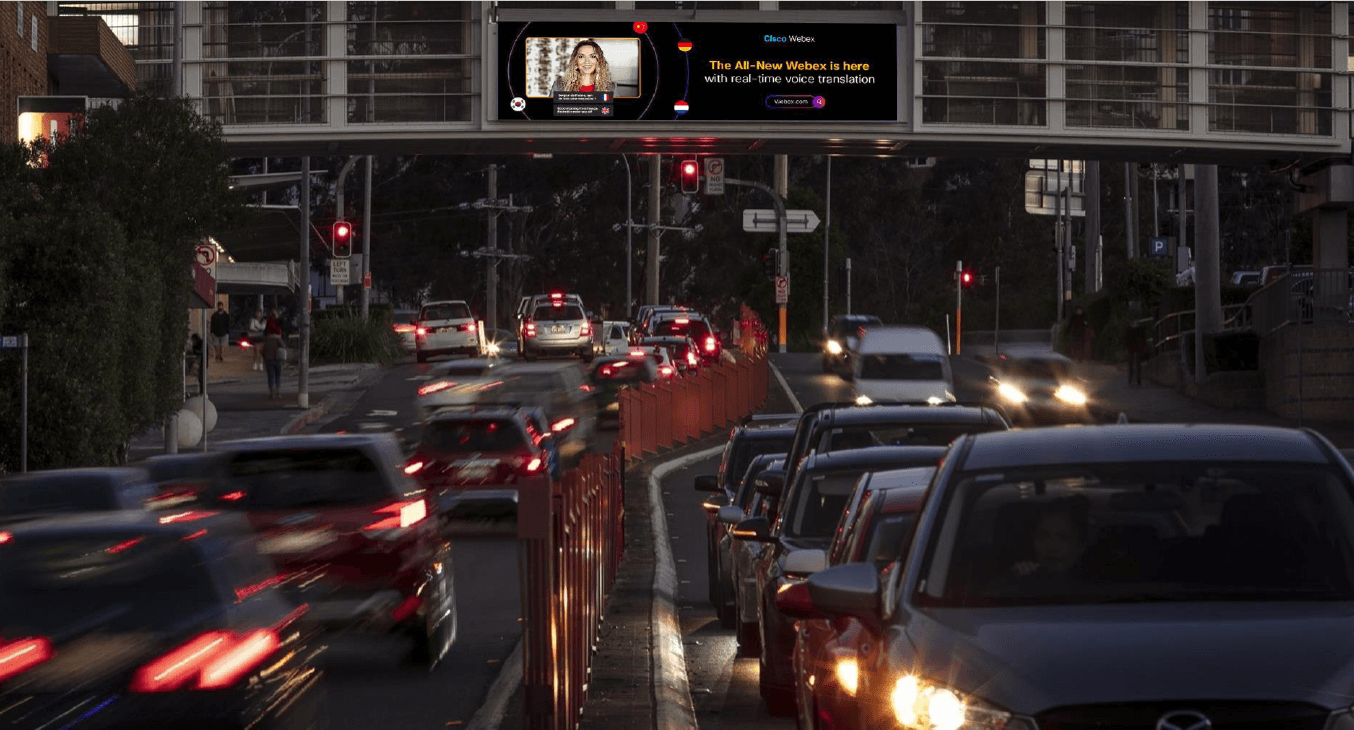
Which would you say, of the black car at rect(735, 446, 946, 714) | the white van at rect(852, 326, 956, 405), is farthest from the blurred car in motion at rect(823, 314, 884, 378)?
the black car at rect(735, 446, 946, 714)

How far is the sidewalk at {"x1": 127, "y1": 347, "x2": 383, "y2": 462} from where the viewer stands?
130 feet

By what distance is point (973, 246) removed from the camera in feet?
359

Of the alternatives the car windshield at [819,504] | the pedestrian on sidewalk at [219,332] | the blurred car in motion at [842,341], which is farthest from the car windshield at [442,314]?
the car windshield at [819,504]

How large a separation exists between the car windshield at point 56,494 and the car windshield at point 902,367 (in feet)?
106

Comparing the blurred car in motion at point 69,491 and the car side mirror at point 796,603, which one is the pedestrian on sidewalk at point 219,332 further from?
the car side mirror at point 796,603

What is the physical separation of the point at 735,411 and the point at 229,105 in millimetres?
12694

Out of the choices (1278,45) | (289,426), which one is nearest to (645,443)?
(289,426)

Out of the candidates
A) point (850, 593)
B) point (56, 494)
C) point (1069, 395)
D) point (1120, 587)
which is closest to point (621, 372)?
point (1069, 395)

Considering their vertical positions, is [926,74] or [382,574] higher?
[926,74]

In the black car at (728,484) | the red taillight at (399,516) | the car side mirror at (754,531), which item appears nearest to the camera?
the car side mirror at (754,531)

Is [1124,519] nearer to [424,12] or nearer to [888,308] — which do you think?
[424,12]

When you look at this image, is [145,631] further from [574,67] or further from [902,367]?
[902,367]

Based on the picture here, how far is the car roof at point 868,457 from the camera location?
12570mm

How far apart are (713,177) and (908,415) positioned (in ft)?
169
